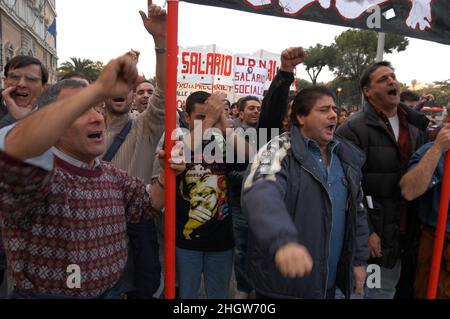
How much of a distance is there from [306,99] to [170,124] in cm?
85

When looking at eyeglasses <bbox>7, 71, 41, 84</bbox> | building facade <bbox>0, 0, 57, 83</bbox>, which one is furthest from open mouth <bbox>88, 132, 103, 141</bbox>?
building facade <bbox>0, 0, 57, 83</bbox>

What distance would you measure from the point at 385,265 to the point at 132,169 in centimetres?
170

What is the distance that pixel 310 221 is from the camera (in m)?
1.83

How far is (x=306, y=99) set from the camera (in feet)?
6.84

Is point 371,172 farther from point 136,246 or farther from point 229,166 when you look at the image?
point 136,246

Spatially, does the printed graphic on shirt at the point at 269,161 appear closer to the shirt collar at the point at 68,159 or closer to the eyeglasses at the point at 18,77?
the shirt collar at the point at 68,159

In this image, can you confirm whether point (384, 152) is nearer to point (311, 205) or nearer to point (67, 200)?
point (311, 205)

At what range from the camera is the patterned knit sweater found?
140 centimetres

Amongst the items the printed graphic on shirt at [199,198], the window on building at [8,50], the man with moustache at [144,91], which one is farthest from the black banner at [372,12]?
the window on building at [8,50]

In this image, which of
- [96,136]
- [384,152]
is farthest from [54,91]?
[384,152]

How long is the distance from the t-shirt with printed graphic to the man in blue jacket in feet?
1.69

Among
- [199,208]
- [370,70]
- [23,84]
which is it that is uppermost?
[370,70]

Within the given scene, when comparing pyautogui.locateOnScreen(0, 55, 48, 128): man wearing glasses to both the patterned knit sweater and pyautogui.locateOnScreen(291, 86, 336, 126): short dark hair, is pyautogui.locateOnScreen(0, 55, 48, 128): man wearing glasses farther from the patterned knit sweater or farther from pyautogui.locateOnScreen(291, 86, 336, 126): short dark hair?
pyautogui.locateOnScreen(291, 86, 336, 126): short dark hair
